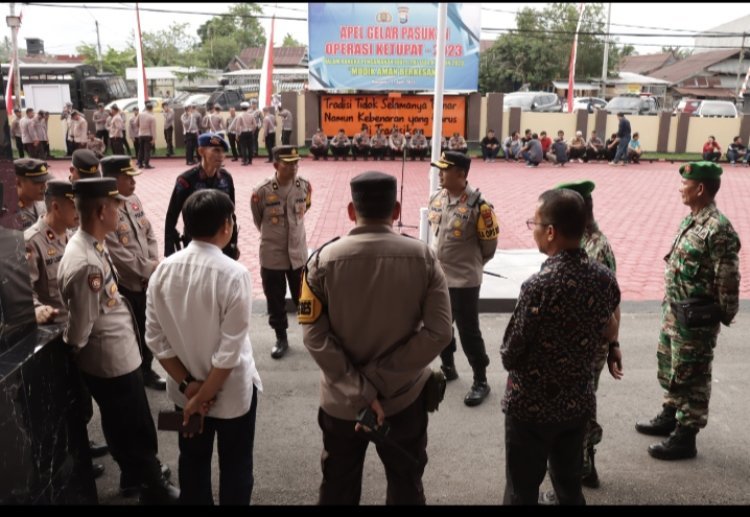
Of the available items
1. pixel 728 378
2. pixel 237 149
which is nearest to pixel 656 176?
pixel 237 149

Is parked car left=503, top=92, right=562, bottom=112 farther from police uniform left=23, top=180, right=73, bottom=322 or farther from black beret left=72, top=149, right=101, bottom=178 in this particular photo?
police uniform left=23, top=180, right=73, bottom=322

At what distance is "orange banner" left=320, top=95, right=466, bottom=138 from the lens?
63.9ft

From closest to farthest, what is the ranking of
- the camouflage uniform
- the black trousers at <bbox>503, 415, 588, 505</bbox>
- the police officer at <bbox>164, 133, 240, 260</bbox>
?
the black trousers at <bbox>503, 415, 588, 505</bbox> < the camouflage uniform < the police officer at <bbox>164, 133, 240, 260</bbox>

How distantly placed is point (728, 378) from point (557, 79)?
43.6 metres

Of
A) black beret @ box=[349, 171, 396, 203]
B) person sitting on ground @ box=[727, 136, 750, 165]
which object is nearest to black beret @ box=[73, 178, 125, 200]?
black beret @ box=[349, 171, 396, 203]

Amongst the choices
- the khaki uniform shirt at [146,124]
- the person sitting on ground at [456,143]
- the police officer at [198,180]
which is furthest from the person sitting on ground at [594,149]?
the police officer at [198,180]

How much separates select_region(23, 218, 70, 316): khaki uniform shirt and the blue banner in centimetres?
1583

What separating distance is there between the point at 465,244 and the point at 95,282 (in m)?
2.39

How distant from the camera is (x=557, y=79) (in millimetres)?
44594

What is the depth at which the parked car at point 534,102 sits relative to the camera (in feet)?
94.1

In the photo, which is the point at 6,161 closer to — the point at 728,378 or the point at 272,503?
the point at 272,503

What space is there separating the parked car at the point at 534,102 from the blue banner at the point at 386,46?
1062cm

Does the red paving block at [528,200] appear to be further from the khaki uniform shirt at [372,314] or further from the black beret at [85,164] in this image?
the khaki uniform shirt at [372,314]

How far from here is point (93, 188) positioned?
2855mm
